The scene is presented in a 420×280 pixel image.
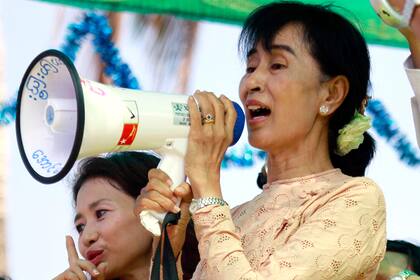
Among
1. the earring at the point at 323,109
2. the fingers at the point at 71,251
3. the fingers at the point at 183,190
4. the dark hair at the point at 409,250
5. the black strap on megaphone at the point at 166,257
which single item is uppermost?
the earring at the point at 323,109

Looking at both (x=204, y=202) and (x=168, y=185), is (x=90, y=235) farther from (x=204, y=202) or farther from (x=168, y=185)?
(x=204, y=202)

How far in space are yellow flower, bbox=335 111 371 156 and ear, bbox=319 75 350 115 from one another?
2.5 inches

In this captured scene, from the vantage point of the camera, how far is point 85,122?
7.64 feet

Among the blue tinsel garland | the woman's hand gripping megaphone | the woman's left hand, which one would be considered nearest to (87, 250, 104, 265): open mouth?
the woman's hand gripping megaphone

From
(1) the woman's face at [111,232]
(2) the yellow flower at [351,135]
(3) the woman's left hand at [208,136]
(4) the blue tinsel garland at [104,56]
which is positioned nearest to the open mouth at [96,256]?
(1) the woman's face at [111,232]

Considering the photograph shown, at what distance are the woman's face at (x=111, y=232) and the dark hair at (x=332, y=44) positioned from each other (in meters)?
0.70

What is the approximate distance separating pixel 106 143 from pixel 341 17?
31.4 inches

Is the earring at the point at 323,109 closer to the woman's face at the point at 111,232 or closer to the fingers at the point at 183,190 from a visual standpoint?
the fingers at the point at 183,190

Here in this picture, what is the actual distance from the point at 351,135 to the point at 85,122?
754 mm

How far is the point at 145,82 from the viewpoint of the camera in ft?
13.7

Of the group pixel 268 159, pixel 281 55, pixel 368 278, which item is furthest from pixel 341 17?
pixel 368 278

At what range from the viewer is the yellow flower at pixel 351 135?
2.68m

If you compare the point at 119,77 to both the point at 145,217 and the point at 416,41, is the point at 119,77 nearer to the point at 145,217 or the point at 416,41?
the point at 145,217

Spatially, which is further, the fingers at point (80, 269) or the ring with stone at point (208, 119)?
the fingers at point (80, 269)
